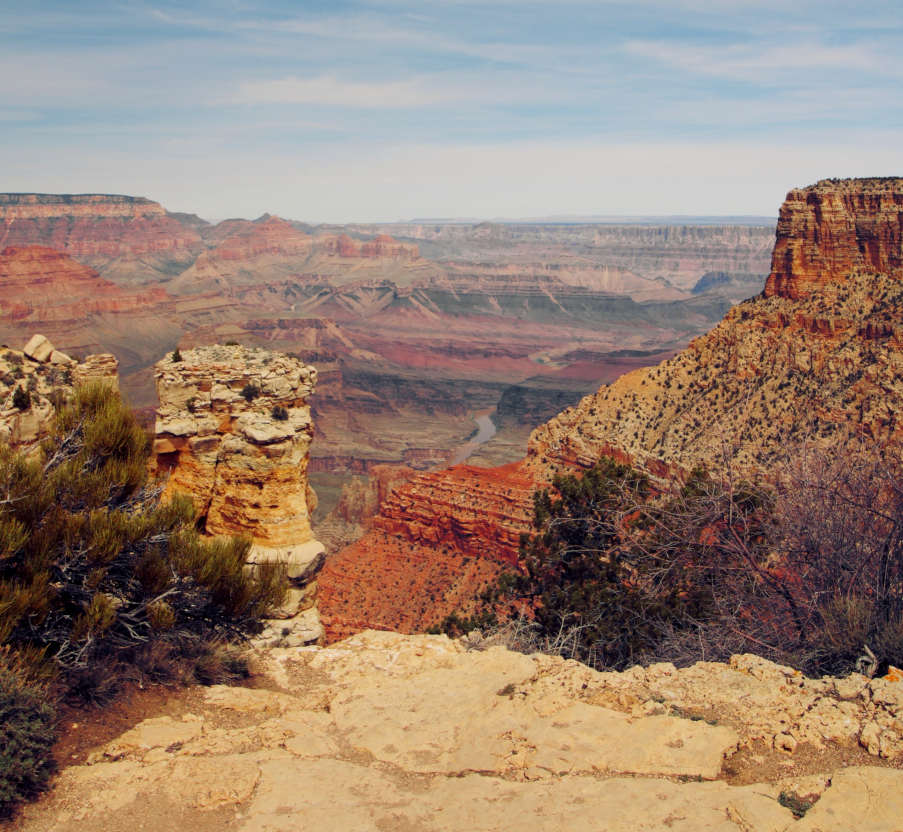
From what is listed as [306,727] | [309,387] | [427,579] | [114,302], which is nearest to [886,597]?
[306,727]

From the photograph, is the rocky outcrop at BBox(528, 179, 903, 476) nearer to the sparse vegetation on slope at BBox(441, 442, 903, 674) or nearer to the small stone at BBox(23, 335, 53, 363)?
the sparse vegetation on slope at BBox(441, 442, 903, 674)

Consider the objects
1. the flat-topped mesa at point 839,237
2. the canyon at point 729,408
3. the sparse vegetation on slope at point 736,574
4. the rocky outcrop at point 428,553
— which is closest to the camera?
the sparse vegetation on slope at point 736,574

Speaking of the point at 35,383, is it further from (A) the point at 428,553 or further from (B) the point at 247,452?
(A) the point at 428,553

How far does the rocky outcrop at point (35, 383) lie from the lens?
40.4ft

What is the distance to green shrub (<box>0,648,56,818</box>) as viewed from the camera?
22.2 feet

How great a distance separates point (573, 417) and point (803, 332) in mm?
12947

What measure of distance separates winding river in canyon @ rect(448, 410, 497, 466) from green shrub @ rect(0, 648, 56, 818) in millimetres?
87692

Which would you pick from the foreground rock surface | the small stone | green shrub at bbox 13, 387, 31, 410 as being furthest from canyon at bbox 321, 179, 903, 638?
the foreground rock surface

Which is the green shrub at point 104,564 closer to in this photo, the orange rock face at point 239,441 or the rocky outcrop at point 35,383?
the rocky outcrop at point 35,383

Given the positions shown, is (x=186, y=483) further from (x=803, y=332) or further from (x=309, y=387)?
(x=803, y=332)

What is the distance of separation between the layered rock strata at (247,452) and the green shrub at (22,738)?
18.7 ft

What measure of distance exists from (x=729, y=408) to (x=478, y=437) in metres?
81.0

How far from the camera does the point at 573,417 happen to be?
1703 inches

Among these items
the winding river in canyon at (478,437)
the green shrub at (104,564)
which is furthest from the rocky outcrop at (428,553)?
the winding river in canyon at (478,437)
